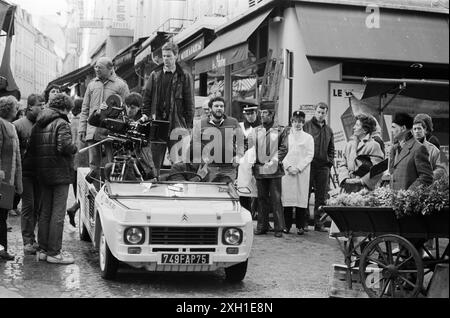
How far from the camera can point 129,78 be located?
29609 millimetres

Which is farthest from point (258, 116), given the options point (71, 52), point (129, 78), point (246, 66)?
point (71, 52)

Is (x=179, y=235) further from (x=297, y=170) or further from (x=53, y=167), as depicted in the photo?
(x=297, y=170)

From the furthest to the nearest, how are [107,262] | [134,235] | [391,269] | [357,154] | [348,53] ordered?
1. [348,53]
2. [357,154]
3. [107,262]
4. [134,235]
5. [391,269]

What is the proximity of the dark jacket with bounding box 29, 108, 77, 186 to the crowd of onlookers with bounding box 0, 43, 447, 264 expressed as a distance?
0.01 m

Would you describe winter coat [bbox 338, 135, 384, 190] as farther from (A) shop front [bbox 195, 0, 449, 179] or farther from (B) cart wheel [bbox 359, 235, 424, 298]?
(A) shop front [bbox 195, 0, 449, 179]

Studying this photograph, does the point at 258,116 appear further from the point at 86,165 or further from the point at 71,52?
the point at 71,52

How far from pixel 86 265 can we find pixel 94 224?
56cm

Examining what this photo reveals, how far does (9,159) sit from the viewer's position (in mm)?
8016

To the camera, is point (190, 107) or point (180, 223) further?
point (190, 107)

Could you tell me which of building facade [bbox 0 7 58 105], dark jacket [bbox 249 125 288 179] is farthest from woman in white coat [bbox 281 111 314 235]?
building facade [bbox 0 7 58 105]

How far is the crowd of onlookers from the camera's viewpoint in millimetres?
7797

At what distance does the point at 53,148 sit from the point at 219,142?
2.52 metres

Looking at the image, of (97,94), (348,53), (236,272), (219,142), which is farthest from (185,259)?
(348,53)

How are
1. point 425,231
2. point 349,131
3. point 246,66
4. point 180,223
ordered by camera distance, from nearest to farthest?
point 425,231 → point 180,223 → point 349,131 → point 246,66
